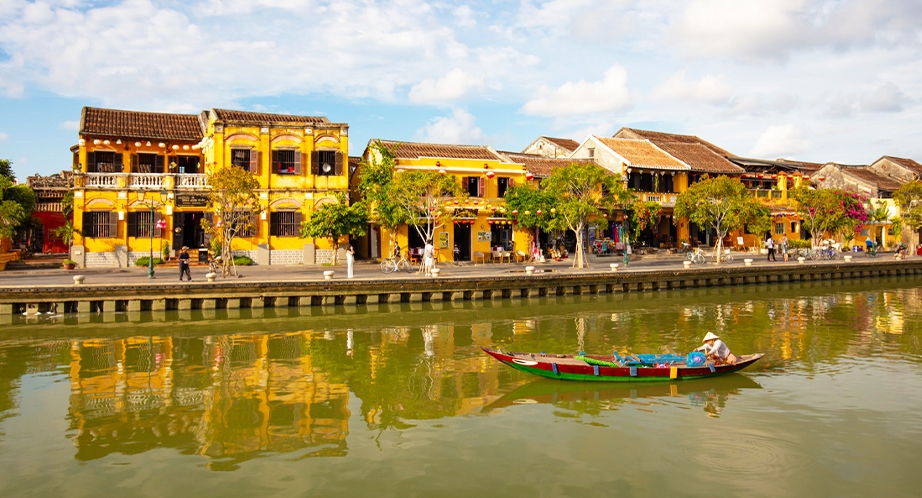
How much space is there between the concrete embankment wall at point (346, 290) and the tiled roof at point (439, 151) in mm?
11400

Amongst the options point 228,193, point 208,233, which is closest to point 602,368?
point 228,193

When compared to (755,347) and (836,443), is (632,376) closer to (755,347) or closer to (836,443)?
(836,443)

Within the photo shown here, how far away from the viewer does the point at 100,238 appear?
33312 millimetres

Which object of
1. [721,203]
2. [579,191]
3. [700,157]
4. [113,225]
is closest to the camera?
[113,225]

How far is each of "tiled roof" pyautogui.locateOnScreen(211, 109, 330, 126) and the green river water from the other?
1635 cm

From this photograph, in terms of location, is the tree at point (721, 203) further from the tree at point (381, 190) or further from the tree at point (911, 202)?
the tree at point (381, 190)

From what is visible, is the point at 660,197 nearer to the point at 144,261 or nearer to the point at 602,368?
the point at 144,261

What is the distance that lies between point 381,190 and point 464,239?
23.0 feet

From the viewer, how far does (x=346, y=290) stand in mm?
26953

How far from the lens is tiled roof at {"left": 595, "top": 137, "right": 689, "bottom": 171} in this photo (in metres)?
45.0

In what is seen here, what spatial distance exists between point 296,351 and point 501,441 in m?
9.15

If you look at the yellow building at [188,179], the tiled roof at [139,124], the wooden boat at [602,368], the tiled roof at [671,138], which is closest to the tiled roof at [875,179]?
the tiled roof at [671,138]

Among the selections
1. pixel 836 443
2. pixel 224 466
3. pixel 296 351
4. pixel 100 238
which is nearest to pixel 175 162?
pixel 100 238

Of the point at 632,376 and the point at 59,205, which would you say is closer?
the point at 632,376
